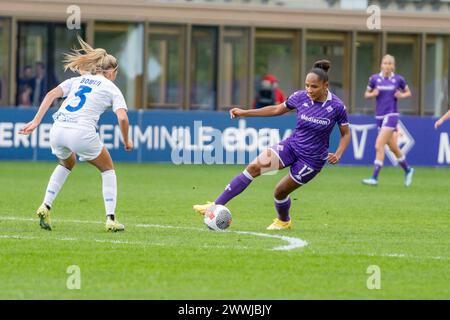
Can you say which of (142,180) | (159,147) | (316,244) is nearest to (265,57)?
(159,147)

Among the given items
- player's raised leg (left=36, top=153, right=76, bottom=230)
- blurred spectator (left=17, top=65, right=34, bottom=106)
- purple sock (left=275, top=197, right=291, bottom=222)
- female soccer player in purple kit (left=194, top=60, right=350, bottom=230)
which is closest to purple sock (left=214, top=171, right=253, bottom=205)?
female soccer player in purple kit (left=194, top=60, right=350, bottom=230)

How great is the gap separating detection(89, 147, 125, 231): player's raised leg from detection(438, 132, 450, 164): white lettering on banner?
18.9 metres

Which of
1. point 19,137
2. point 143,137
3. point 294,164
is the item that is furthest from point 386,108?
point 294,164

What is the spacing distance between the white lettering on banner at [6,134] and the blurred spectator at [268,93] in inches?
320

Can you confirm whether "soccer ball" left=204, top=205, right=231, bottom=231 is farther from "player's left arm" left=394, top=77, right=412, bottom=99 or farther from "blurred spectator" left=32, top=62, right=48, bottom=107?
"blurred spectator" left=32, top=62, right=48, bottom=107

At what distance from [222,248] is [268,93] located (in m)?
23.1

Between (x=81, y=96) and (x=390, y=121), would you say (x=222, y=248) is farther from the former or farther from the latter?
(x=390, y=121)

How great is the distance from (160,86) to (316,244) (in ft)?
73.0

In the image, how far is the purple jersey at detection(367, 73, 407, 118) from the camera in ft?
78.0

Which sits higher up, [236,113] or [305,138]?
[236,113]

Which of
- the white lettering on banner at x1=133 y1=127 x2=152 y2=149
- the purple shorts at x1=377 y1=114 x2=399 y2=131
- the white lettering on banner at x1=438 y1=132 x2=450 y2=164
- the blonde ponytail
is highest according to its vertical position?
the blonde ponytail

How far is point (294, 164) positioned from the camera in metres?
14.3

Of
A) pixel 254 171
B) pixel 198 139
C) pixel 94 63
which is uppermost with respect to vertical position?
pixel 94 63
